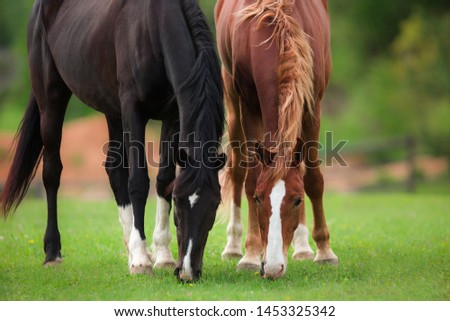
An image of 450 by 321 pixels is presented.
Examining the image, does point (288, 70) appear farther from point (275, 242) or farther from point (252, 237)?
point (252, 237)

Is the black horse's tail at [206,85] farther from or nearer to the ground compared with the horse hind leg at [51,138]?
farther from the ground

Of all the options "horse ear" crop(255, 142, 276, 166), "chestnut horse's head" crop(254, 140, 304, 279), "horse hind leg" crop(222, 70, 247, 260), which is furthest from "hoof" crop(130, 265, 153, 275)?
"horse ear" crop(255, 142, 276, 166)

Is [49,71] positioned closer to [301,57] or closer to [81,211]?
[301,57]

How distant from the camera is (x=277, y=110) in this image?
5730mm

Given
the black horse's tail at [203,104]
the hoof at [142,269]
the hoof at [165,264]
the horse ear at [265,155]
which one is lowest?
the hoof at [165,264]

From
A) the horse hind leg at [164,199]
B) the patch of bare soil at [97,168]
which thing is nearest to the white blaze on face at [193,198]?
the horse hind leg at [164,199]

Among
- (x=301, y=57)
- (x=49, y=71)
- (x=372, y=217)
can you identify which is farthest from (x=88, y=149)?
(x=301, y=57)

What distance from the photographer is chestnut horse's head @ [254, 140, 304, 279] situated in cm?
540

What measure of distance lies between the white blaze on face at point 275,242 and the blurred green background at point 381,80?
12.8 m

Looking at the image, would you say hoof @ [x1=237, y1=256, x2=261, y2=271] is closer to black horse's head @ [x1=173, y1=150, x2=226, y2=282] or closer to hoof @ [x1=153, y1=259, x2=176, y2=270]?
hoof @ [x1=153, y1=259, x2=176, y2=270]

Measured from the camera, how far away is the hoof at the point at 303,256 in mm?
7341

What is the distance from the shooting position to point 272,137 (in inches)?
224

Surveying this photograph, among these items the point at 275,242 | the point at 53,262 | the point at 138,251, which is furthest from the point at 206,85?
the point at 53,262

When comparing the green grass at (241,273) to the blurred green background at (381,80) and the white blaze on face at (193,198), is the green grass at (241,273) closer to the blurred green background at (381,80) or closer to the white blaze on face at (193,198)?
the white blaze on face at (193,198)
